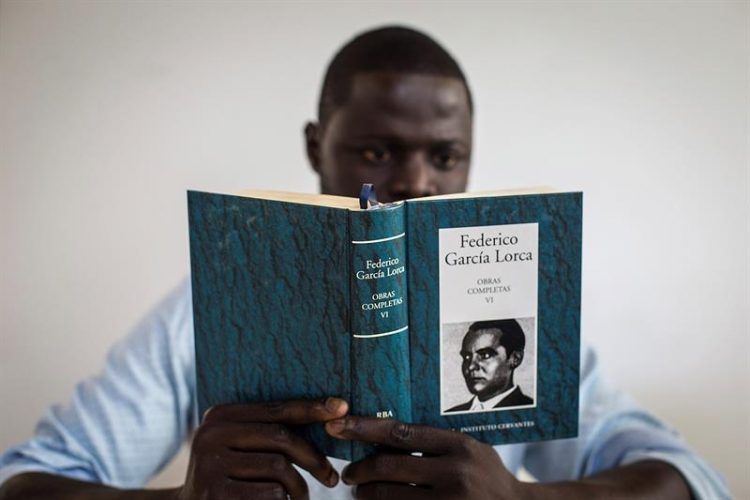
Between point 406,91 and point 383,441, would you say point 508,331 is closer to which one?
point 383,441

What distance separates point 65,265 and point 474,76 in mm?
803

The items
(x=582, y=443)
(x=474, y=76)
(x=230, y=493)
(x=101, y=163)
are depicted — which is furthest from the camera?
(x=474, y=76)

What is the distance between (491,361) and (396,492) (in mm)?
147

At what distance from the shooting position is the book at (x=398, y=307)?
65cm

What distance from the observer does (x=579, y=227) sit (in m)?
0.70

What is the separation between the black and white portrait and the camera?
27.7 inches

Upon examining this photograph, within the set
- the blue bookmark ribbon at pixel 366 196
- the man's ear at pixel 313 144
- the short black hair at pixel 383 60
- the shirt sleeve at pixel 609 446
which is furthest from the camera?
the man's ear at pixel 313 144

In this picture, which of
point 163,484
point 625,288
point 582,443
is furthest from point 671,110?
point 163,484

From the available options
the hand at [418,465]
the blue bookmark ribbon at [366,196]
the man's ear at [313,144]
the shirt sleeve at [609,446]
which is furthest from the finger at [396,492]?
the man's ear at [313,144]

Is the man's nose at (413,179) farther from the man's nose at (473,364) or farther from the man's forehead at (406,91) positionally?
the man's nose at (473,364)

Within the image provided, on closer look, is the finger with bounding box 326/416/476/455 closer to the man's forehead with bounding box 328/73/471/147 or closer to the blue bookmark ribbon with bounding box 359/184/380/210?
the blue bookmark ribbon with bounding box 359/184/380/210

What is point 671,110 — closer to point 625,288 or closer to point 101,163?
point 625,288

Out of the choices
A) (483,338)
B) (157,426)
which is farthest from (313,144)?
(483,338)

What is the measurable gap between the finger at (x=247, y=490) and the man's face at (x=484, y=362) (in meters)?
0.20
